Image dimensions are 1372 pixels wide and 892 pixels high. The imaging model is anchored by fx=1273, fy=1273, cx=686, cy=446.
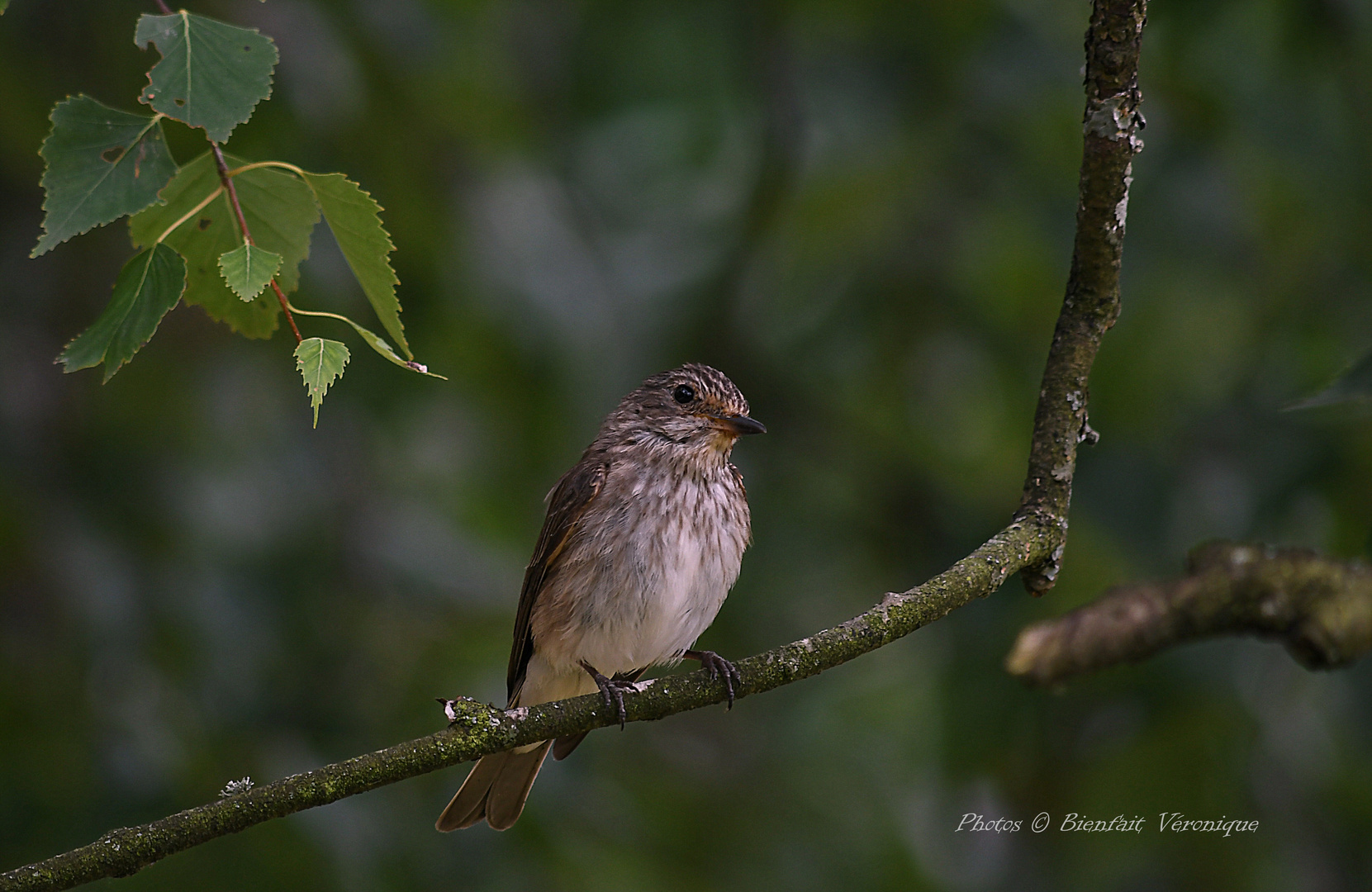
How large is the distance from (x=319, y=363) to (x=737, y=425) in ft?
8.44

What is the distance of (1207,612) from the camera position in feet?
7.23

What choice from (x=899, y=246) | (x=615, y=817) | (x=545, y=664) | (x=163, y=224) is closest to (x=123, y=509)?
(x=545, y=664)

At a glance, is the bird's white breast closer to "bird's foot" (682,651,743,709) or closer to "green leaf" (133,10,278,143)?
"bird's foot" (682,651,743,709)

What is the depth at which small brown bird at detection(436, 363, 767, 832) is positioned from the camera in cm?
433

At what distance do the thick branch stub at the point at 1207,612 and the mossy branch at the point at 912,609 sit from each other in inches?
19.9

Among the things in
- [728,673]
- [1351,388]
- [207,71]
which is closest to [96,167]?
[207,71]

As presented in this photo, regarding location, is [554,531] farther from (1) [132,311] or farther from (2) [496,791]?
(1) [132,311]

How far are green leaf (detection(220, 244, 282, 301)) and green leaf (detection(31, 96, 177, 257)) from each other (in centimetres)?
17

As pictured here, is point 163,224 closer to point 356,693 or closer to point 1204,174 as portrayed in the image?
point 356,693

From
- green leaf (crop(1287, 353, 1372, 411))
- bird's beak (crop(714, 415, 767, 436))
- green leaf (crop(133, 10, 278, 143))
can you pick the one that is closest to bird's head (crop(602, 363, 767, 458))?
bird's beak (crop(714, 415, 767, 436))

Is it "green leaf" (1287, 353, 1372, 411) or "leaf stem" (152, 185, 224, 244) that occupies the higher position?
"leaf stem" (152, 185, 224, 244)

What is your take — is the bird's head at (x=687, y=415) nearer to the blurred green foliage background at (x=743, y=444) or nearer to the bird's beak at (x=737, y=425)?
the bird's beak at (x=737, y=425)

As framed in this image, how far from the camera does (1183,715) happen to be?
4.99 meters

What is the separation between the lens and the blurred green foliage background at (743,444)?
4.88 meters
